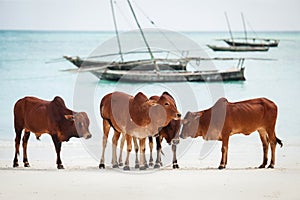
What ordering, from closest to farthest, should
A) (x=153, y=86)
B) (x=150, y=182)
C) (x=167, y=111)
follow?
1. (x=150, y=182)
2. (x=167, y=111)
3. (x=153, y=86)

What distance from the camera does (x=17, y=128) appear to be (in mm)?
9852

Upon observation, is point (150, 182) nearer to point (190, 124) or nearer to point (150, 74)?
point (190, 124)

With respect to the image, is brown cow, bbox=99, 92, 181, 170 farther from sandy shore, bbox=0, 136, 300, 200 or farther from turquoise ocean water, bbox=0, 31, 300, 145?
turquoise ocean water, bbox=0, 31, 300, 145

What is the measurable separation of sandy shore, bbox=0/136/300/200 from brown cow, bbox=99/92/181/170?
21.0 inches

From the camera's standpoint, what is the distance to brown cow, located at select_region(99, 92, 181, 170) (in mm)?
9047

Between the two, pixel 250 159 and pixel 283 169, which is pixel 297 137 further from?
pixel 283 169

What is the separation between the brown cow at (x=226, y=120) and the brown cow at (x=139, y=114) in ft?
1.56

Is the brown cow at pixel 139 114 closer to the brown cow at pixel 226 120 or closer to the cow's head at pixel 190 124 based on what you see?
the cow's head at pixel 190 124

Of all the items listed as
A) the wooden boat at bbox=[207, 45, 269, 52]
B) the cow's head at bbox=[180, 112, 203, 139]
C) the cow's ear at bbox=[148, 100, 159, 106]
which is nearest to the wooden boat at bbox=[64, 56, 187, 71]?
the cow's head at bbox=[180, 112, 203, 139]

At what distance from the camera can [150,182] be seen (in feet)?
28.4

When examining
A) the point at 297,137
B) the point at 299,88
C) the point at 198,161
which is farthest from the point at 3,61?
the point at 198,161

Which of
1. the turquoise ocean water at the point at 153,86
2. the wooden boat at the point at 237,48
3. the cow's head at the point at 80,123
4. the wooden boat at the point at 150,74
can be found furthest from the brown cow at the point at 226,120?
the wooden boat at the point at 237,48

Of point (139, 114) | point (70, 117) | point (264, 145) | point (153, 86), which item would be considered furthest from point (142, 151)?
point (153, 86)

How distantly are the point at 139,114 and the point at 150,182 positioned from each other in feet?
3.14
